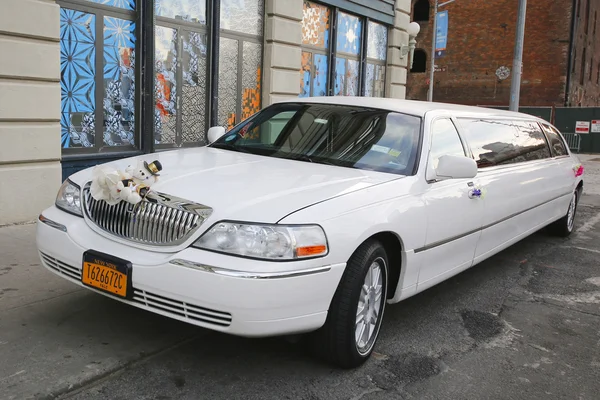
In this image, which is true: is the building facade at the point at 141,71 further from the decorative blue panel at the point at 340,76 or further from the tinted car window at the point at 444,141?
the tinted car window at the point at 444,141

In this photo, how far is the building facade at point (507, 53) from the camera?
32719 millimetres

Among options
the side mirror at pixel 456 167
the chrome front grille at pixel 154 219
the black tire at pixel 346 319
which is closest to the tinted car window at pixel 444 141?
the side mirror at pixel 456 167

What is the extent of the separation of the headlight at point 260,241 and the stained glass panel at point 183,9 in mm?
6790

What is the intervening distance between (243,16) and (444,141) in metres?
6.88

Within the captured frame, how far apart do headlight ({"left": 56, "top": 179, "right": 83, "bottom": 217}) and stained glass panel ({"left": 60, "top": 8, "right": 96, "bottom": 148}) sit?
4.19 m

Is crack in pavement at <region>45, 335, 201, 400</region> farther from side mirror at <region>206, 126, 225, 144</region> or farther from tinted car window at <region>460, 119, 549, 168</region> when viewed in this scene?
tinted car window at <region>460, 119, 549, 168</region>

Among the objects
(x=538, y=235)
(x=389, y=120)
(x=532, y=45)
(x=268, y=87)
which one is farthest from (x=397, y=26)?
(x=532, y=45)

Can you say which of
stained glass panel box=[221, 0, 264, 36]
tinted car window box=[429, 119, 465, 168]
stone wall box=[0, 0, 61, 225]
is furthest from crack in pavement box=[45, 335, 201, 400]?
stained glass panel box=[221, 0, 264, 36]

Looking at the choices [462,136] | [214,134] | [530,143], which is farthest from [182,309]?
[530,143]

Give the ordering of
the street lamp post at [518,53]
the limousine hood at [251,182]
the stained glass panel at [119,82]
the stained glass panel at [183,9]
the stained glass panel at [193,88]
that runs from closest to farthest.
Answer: the limousine hood at [251,182], the stained glass panel at [119,82], the stained glass panel at [183,9], the stained glass panel at [193,88], the street lamp post at [518,53]

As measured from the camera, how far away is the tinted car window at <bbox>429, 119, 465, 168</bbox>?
15.1 feet

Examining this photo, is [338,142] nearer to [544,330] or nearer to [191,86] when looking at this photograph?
[544,330]

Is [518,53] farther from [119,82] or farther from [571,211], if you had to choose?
[119,82]

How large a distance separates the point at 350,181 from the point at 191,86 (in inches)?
261
